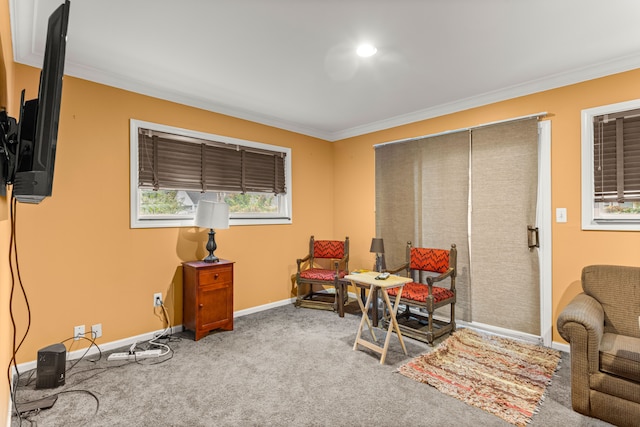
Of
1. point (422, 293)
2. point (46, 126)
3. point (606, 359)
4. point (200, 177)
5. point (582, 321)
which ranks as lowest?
point (606, 359)

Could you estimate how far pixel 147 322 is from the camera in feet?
10.8

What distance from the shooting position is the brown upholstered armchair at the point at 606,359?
1.93 metres

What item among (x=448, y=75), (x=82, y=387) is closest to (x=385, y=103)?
(x=448, y=75)

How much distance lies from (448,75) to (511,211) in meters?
1.54

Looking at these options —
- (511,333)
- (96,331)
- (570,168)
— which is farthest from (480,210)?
(96,331)

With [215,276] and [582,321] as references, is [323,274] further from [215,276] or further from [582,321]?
[582,321]

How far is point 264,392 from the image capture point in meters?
2.34

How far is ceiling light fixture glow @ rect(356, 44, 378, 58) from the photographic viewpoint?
2.57m

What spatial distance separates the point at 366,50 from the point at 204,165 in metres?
2.22

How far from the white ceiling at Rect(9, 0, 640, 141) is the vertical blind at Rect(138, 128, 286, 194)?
500 mm

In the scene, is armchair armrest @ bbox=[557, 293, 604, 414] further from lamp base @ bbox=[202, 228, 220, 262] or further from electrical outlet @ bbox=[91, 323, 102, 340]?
electrical outlet @ bbox=[91, 323, 102, 340]

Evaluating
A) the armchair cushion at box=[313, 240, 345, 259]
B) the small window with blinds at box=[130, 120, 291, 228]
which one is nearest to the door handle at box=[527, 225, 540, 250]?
the armchair cushion at box=[313, 240, 345, 259]

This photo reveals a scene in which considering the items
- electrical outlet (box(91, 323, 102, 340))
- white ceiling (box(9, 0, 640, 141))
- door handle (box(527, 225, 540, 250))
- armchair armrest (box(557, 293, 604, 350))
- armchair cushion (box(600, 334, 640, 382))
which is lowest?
electrical outlet (box(91, 323, 102, 340))

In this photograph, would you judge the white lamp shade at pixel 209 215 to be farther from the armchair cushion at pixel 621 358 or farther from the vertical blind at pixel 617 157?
the vertical blind at pixel 617 157
